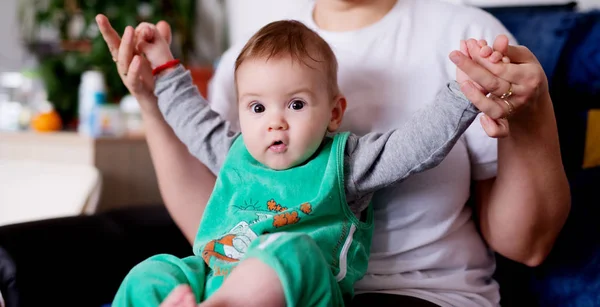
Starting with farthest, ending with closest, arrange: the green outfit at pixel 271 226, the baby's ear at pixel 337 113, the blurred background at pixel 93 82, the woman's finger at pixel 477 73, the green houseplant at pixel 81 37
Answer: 1. the green houseplant at pixel 81 37
2. the blurred background at pixel 93 82
3. the baby's ear at pixel 337 113
4. the green outfit at pixel 271 226
5. the woman's finger at pixel 477 73

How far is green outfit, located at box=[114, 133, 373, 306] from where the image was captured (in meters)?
0.82

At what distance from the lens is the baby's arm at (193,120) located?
1.02 metres

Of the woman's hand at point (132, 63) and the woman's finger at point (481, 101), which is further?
the woman's hand at point (132, 63)

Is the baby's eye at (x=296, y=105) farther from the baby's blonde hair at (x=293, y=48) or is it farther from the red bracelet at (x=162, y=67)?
the red bracelet at (x=162, y=67)

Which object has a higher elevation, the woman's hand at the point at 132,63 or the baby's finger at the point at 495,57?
the baby's finger at the point at 495,57

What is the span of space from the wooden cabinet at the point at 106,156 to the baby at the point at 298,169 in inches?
41.7

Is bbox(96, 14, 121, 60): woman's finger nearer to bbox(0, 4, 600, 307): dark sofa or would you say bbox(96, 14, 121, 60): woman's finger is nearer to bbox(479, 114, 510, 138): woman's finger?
bbox(0, 4, 600, 307): dark sofa

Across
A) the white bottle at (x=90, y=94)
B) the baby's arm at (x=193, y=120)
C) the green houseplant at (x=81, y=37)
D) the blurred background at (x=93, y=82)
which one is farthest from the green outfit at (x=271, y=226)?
the green houseplant at (x=81, y=37)

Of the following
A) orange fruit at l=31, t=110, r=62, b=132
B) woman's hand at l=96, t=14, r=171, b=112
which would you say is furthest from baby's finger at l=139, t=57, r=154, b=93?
orange fruit at l=31, t=110, r=62, b=132

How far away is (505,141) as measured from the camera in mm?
873

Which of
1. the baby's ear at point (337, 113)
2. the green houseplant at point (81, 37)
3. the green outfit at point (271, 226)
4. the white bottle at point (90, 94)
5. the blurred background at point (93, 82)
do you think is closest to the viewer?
the green outfit at point (271, 226)

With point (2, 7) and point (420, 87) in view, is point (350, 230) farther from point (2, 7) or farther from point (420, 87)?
point (2, 7)

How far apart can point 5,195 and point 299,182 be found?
1172mm

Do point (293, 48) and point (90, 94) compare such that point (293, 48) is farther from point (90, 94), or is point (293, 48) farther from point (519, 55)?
point (90, 94)
